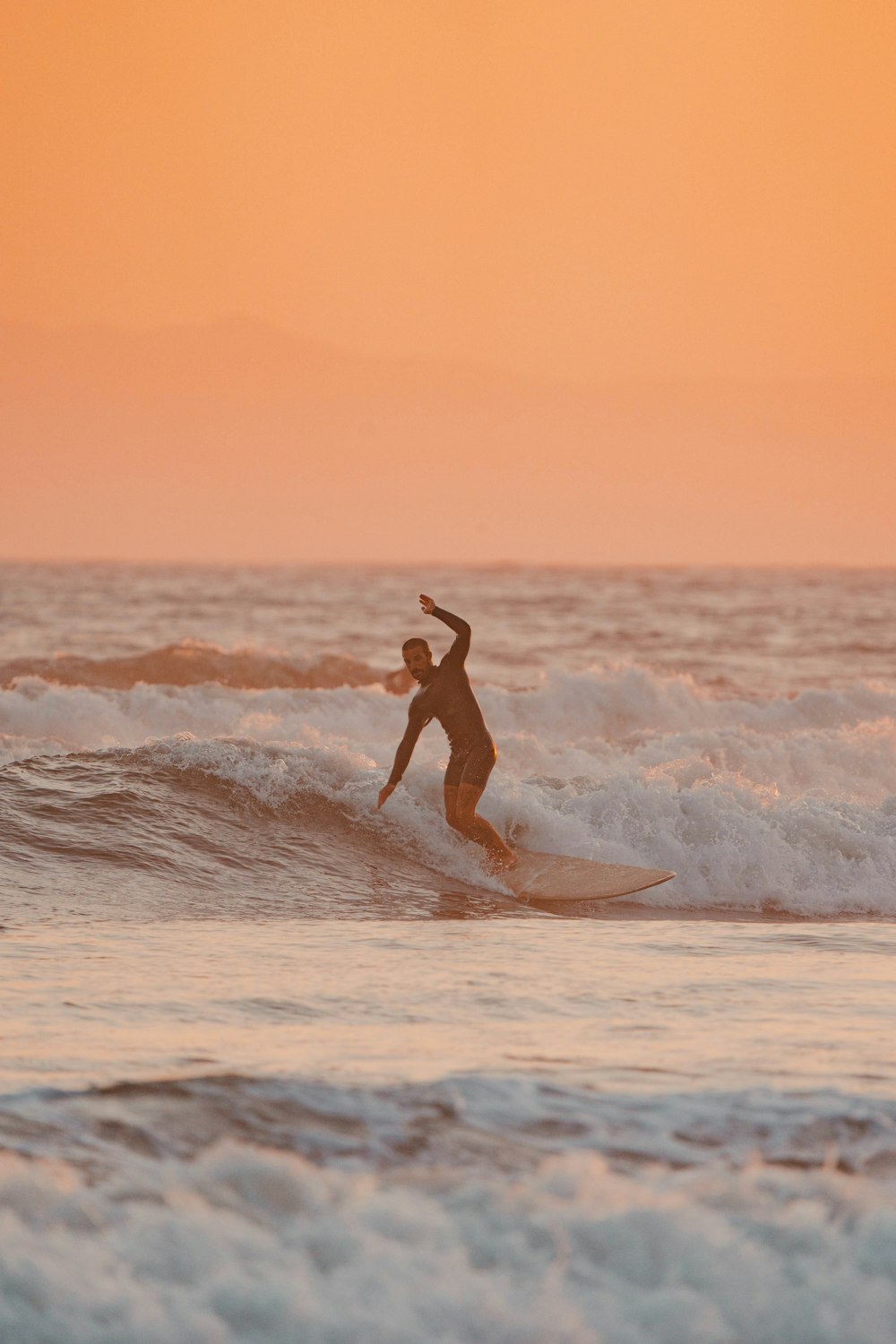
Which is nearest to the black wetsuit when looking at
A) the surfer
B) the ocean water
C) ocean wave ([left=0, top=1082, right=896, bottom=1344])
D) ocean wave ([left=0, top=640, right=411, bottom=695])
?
the surfer

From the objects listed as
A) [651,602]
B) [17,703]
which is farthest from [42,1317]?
[651,602]

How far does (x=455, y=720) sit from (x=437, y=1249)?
24.3ft

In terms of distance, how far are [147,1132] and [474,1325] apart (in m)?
1.57

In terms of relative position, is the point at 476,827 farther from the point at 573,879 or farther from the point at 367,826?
the point at 367,826

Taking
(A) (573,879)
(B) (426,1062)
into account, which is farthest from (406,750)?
(B) (426,1062)

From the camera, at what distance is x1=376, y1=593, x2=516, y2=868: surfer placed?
12.1 meters

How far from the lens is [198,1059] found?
6.36m

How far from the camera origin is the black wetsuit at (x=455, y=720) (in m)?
12.2

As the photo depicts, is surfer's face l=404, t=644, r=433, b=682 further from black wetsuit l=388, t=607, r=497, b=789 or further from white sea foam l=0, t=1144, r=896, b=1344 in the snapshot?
white sea foam l=0, t=1144, r=896, b=1344

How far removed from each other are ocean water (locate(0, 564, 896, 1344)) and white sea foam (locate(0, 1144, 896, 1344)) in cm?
1

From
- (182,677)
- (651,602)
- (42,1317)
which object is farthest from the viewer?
(651,602)

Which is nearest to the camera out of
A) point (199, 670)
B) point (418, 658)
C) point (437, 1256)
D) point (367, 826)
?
point (437, 1256)

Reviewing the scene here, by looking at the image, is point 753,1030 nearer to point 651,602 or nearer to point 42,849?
point 42,849

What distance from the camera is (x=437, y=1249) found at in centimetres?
506
